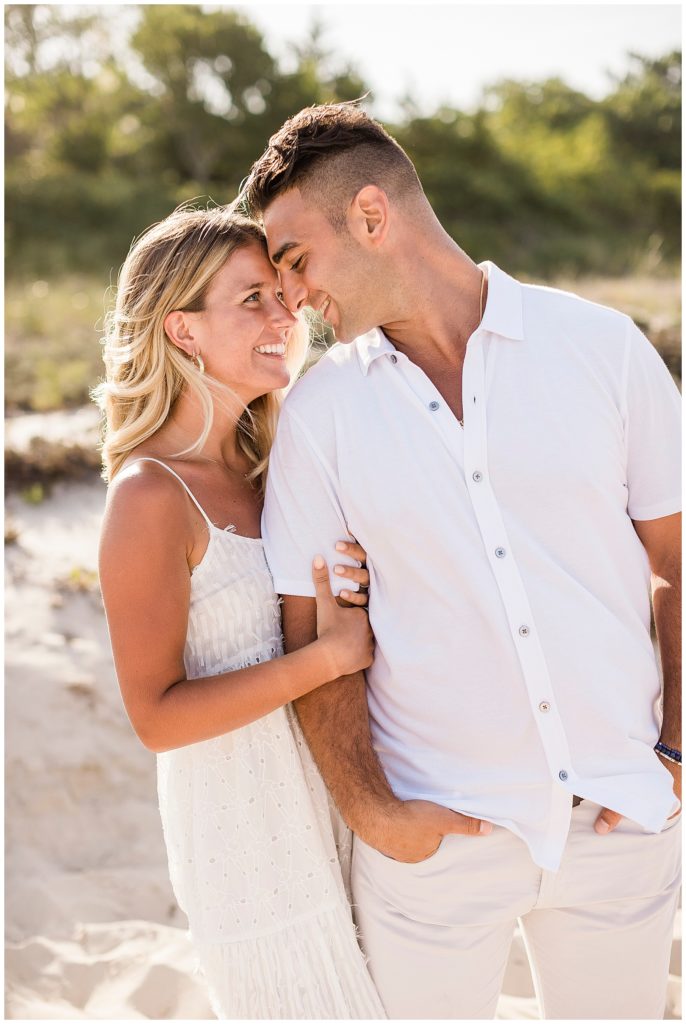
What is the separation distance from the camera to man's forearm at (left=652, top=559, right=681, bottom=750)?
236 cm

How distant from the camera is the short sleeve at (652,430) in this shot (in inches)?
89.9

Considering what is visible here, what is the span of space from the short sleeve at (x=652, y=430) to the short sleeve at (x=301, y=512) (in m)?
0.72

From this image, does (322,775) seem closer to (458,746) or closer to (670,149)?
(458,746)

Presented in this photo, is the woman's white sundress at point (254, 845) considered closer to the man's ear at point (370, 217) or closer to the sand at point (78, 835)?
the man's ear at point (370, 217)

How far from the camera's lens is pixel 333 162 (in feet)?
8.06

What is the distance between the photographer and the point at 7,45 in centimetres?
2336

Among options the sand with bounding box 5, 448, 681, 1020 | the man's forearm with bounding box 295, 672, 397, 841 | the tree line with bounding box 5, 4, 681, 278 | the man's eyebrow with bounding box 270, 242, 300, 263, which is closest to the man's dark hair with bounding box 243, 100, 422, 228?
the man's eyebrow with bounding box 270, 242, 300, 263

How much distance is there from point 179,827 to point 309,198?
1.62m

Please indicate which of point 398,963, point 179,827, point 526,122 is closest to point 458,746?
point 398,963

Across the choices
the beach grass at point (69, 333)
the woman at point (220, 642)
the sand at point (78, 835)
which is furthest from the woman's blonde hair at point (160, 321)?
the beach grass at point (69, 333)

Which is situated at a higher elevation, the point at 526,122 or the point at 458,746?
the point at 526,122

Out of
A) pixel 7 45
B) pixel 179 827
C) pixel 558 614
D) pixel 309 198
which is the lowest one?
pixel 179 827

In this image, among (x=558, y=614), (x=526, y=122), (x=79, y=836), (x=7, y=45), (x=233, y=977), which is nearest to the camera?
(x=558, y=614)

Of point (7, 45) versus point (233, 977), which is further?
point (7, 45)
